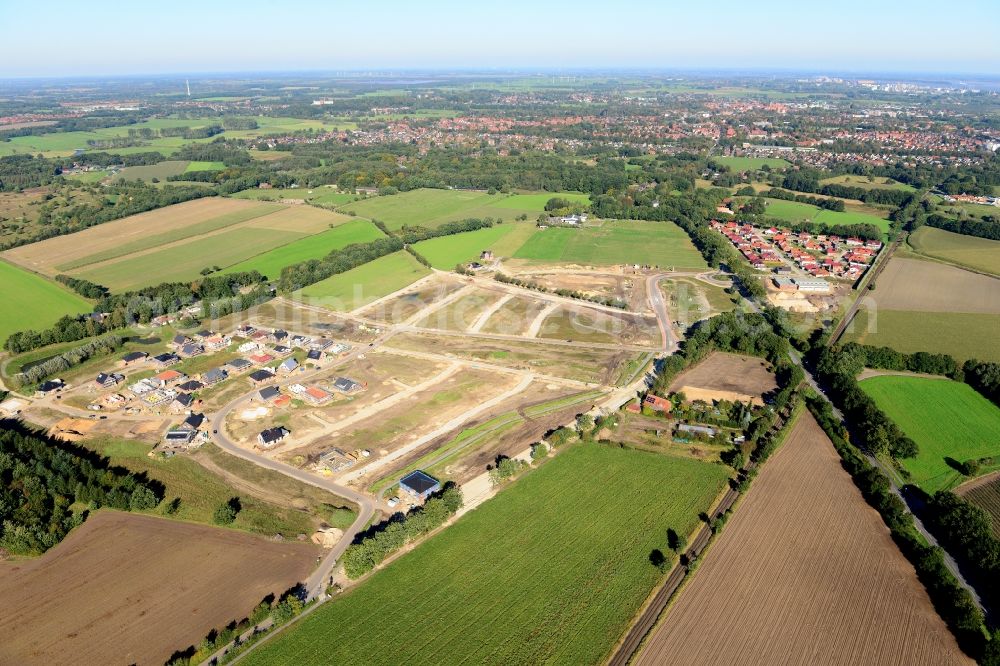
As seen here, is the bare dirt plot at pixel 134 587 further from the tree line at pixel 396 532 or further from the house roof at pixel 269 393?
the house roof at pixel 269 393

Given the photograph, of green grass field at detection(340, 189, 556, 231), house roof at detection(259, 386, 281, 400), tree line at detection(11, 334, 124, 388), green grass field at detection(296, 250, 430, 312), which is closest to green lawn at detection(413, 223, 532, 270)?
green grass field at detection(296, 250, 430, 312)

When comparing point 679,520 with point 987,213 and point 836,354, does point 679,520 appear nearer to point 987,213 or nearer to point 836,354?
point 836,354

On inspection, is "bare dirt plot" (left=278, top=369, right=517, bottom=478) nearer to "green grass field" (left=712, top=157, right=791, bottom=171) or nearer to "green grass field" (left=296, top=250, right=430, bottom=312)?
"green grass field" (left=296, top=250, right=430, bottom=312)

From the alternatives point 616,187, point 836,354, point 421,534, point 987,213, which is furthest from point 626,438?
point 987,213

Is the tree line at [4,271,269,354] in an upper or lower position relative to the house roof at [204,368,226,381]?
upper

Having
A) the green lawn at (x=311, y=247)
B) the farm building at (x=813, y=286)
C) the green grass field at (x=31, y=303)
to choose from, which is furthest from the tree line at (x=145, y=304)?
the farm building at (x=813, y=286)
